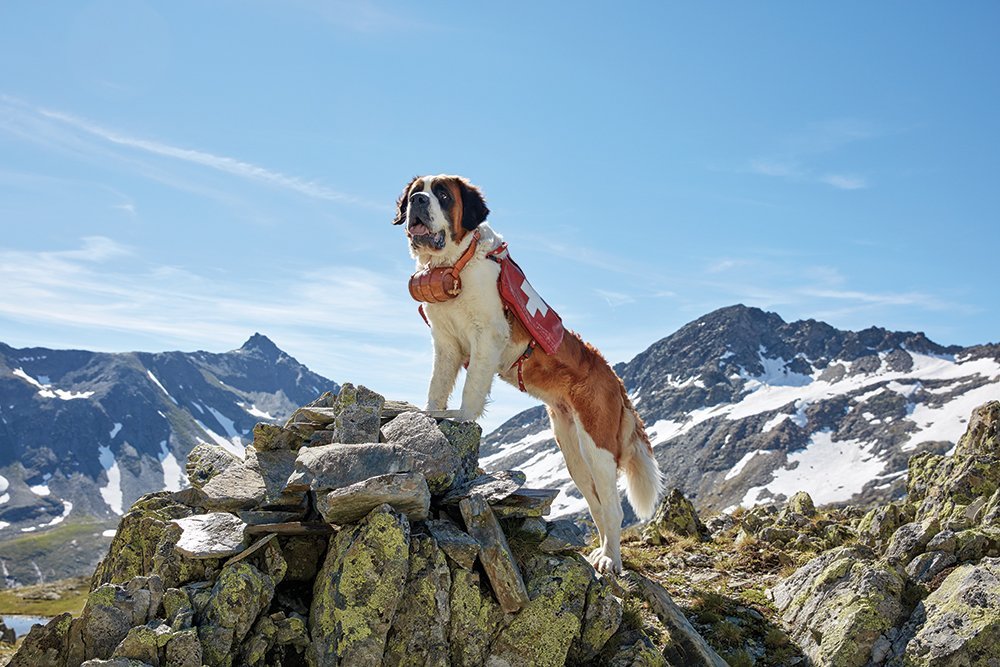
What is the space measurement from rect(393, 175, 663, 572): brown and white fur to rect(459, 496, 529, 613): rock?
1519mm

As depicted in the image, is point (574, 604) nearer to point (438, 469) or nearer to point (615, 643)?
point (615, 643)

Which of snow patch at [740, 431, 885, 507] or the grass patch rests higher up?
snow patch at [740, 431, 885, 507]

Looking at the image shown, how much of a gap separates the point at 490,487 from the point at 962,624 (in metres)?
5.54

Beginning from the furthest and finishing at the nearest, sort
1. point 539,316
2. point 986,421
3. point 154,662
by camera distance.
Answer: point 986,421 → point 539,316 → point 154,662

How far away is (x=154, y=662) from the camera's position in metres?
6.43

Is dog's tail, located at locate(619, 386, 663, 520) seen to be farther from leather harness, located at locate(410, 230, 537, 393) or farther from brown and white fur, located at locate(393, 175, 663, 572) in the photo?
leather harness, located at locate(410, 230, 537, 393)

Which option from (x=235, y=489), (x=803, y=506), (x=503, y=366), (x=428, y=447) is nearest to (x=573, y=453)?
(x=503, y=366)

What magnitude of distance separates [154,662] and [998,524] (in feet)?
37.8

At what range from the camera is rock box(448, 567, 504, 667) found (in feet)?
24.7

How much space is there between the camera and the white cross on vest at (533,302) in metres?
9.92

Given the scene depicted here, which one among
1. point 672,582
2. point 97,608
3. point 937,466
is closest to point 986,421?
point 937,466

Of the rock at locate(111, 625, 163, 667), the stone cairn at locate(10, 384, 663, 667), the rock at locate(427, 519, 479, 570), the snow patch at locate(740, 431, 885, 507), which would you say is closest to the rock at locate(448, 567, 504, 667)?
the stone cairn at locate(10, 384, 663, 667)

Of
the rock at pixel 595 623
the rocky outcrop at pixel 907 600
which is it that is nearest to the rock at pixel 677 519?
the rocky outcrop at pixel 907 600

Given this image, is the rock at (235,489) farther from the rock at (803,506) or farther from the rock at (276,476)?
the rock at (803,506)
